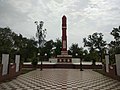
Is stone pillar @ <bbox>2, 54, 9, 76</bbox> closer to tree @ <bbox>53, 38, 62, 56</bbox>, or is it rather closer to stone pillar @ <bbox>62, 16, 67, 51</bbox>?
stone pillar @ <bbox>62, 16, 67, 51</bbox>

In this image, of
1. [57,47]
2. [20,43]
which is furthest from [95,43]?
[20,43]

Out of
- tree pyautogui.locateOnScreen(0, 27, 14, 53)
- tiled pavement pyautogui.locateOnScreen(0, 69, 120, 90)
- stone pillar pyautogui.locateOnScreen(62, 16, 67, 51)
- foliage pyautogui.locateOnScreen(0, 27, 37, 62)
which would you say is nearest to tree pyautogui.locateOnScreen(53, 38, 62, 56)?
foliage pyautogui.locateOnScreen(0, 27, 37, 62)

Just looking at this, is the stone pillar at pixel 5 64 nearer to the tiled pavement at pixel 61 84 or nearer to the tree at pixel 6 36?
the tiled pavement at pixel 61 84

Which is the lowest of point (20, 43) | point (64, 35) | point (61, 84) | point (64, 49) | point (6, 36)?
point (61, 84)

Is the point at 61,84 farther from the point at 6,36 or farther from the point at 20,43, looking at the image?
the point at 20,43

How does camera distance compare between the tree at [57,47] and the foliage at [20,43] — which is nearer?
the foliage at [20,43]

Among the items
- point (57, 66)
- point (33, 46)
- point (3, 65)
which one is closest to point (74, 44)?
point (33, 46)

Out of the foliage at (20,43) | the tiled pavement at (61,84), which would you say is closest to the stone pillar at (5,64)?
the tiled pavement at (61,84)

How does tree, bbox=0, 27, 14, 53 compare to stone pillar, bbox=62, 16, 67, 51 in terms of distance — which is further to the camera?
tree, bbox=0, 27, 14, 53

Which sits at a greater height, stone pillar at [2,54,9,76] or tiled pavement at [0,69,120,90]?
stone pillar at [2,54,9,76]

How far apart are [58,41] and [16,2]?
3156cm

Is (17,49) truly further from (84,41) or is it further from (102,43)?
(102,43)

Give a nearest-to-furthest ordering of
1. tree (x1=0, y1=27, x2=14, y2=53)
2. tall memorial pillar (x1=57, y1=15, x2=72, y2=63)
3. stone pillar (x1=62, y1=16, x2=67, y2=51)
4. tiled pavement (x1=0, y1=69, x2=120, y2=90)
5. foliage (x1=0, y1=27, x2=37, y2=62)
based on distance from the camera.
→ tiled pavement (x1=0, y1=69, x2=120, y2=90) → tall memorial pillar (x1=57, y1=15, x2=72, y2=63) → stone pillar (x1=62, y1=16, x2=67, y2=51) → tree (x1=0, y1=27, x2=14, y2=53) → foliage (x1=0, y1=27, x2=37, y2=62)

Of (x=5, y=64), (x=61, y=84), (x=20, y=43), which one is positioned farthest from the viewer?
(x=20, y=43)
